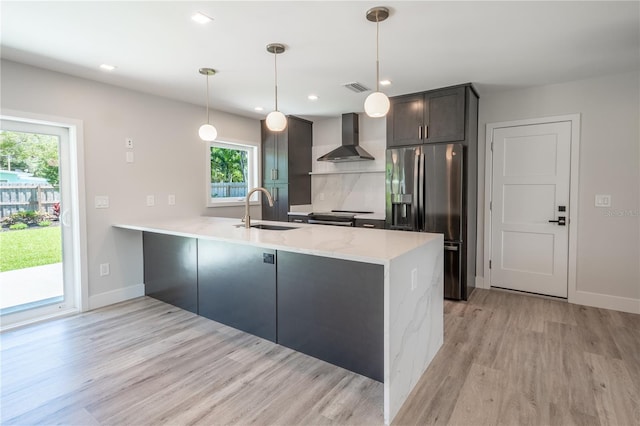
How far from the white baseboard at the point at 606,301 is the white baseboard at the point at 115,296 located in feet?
16.0

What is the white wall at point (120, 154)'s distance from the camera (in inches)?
125

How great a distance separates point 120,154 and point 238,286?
2.16 meters

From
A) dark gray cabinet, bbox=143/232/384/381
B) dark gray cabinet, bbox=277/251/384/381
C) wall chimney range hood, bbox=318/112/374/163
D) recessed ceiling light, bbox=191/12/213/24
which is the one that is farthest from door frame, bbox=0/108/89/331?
wall chimney range hood, bbox=318/112/374/163

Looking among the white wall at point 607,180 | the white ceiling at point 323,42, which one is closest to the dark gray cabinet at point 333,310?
the white ceiling at point 323,42

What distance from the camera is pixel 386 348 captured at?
5.97 ft

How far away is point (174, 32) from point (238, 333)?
2.41 metres

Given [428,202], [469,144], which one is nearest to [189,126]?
[428,202]

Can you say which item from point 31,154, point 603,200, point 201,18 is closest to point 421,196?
point 603,200

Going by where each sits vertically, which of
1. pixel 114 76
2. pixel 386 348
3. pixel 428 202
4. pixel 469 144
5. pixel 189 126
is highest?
pixel 114 76

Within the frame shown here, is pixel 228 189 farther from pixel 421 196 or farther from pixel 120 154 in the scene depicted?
pixel 421 196

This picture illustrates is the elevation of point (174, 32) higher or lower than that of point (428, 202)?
higher

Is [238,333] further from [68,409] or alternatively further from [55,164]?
[55,164]

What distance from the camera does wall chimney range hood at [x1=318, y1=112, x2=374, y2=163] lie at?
15.9 feet

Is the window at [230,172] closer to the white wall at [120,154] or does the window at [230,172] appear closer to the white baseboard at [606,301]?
the white wall at [120,154]
